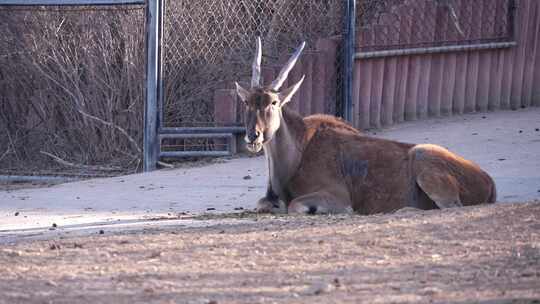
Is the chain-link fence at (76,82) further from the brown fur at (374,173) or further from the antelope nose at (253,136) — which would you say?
the antelope nose at (253,136)

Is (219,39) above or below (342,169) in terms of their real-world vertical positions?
above

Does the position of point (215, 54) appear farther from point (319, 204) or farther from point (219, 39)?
point (319, 204)

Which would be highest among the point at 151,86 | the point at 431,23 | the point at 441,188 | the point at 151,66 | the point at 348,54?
the point at 431,23

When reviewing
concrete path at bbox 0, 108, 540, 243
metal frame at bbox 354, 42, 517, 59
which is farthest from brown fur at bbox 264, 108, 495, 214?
metal frame at bbox 354, 42, 517, 59

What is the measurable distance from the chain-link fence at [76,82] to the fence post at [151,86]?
481 millimetres

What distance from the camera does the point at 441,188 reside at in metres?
9.78

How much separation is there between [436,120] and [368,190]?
4.52 meters

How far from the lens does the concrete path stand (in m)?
9.62

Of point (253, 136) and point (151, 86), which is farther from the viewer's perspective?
point (151, 86)

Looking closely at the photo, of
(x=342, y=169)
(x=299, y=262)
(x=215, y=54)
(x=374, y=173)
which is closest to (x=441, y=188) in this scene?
(x=374, y=173)

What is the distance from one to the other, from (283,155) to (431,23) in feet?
15.2

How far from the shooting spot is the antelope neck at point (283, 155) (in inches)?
410

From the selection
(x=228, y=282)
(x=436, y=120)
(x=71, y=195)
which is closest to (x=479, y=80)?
(x=436, y=120)

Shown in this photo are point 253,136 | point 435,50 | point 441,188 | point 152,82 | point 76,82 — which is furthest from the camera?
point 435,50
